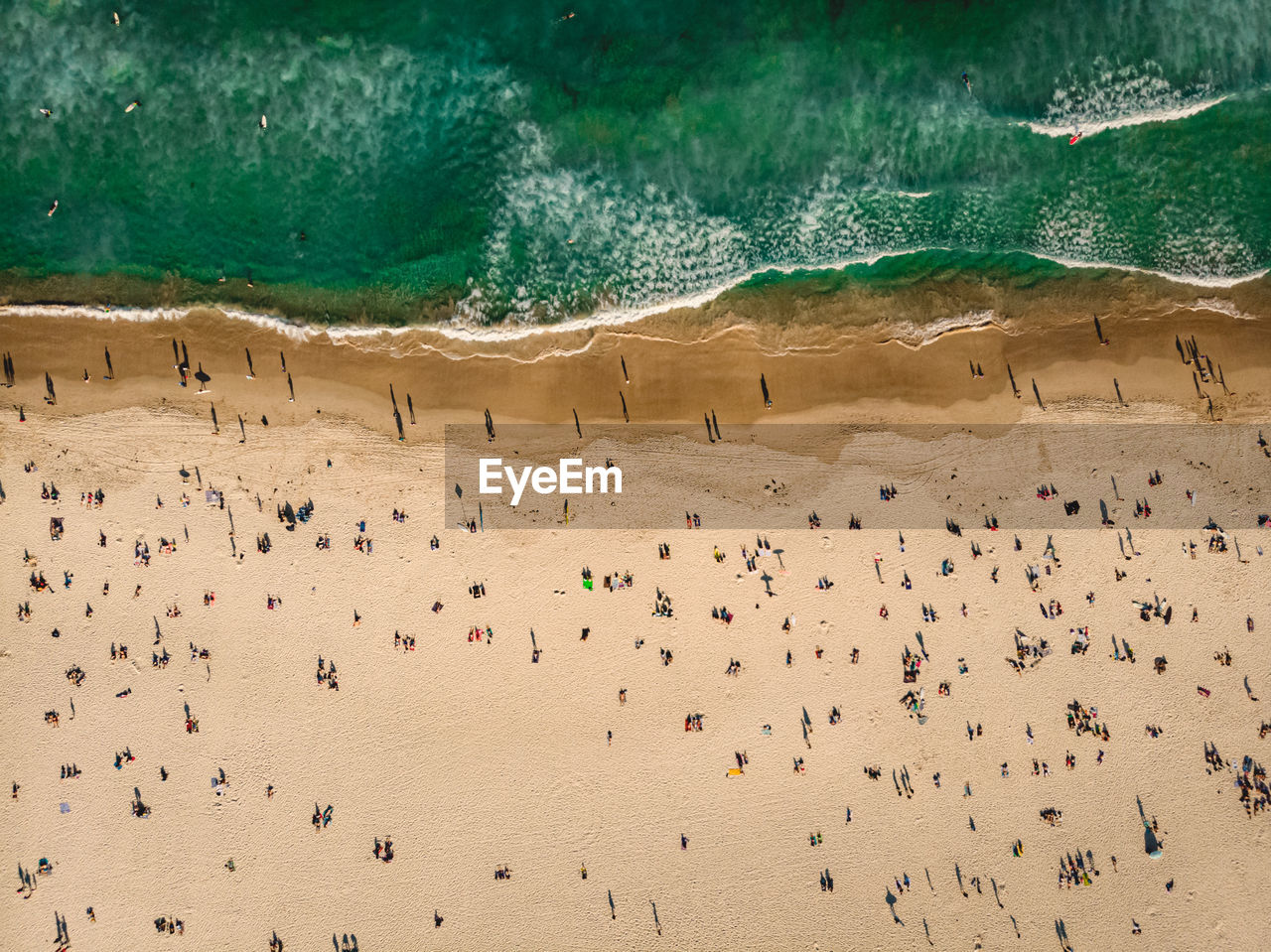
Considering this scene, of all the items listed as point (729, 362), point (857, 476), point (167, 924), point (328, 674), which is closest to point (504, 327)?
point (729, 362)

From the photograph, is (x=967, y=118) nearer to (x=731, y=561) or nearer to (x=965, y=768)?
(x=731, y=561)

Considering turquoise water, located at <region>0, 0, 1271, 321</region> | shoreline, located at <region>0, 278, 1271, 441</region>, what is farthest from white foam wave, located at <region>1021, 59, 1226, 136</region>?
shoreline, located at <region>0, 278, 1271, 441</region>

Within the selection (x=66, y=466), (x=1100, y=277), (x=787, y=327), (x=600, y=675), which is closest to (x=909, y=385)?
(x=787, y=327)

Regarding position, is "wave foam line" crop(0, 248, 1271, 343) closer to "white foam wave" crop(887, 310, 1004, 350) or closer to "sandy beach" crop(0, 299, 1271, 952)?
"sandy beach" crop(0, 299, 1271, 952)

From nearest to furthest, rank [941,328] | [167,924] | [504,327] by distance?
1. [167,924]
2. [941,328]
3. [504,327]

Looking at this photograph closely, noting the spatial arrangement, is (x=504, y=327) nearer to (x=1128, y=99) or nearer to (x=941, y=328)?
(x=941, y=328)

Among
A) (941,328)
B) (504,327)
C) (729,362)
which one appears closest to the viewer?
(941,328)

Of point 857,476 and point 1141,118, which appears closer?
point 857,476
